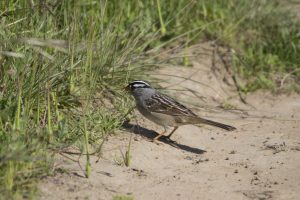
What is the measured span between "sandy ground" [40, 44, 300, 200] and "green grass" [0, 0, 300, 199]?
7.4 inches

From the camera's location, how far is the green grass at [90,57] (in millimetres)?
5574

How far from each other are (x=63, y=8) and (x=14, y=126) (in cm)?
241

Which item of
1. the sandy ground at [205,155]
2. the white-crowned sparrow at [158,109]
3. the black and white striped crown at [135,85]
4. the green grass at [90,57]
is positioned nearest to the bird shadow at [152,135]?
the sandy ground at [205,155]

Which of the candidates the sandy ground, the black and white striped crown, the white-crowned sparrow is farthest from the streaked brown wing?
the sandy ground

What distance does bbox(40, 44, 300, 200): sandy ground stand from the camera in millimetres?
5695

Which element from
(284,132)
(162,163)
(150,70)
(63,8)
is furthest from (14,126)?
(284,132)

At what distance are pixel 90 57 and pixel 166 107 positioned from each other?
1.68m

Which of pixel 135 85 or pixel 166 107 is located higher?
pixel 135 85

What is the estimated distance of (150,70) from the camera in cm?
834

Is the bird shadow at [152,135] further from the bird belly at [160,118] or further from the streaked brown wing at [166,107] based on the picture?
the streaked brown wing at [166,107]

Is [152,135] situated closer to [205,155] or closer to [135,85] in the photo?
[135,85]

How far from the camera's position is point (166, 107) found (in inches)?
300

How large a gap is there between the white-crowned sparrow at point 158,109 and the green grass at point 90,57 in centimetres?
19

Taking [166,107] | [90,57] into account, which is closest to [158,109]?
[166,107]
